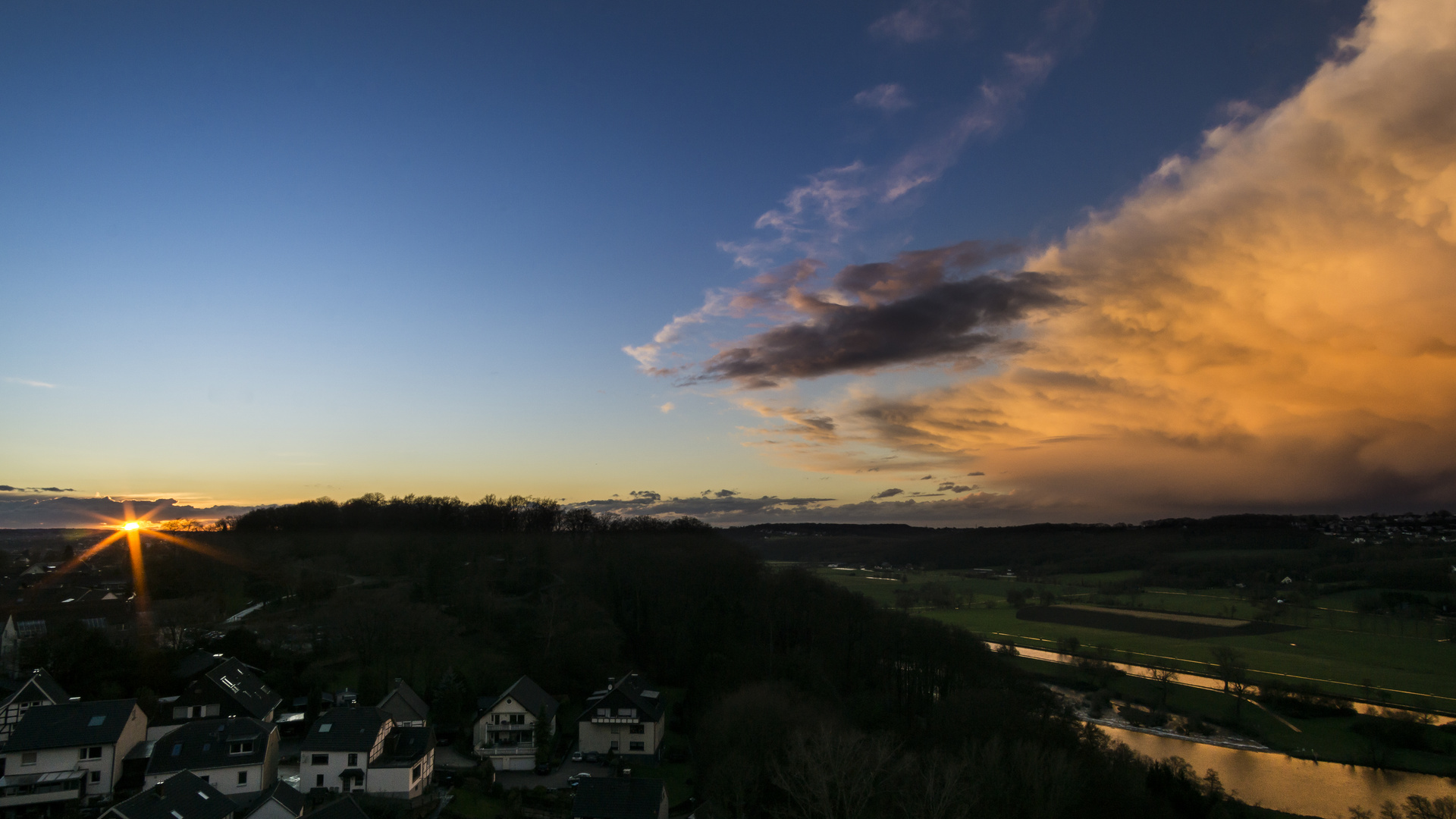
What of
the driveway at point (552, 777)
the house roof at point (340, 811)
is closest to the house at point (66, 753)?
the house roof at point (340, 811)

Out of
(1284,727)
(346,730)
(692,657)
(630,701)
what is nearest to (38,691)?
(346,730)

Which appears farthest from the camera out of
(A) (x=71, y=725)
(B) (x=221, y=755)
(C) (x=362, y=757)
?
(C) (x=362, y=757)

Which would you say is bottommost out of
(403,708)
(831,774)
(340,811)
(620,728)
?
(620,728)

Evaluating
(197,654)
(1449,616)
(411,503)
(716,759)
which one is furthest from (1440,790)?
(411,503)

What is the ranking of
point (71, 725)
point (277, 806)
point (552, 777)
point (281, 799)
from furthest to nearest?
1. point (552, 777)
2. point (71, 725)
3. point (281, 799)
4. point (277, 806)

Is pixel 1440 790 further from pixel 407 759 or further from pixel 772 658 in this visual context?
pixel 407 759

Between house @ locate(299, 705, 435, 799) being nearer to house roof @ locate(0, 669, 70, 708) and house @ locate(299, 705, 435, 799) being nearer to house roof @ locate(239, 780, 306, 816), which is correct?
house roof @ locate(239, 780, 306, 816)

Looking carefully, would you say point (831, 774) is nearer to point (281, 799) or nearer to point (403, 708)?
point (281, 799)

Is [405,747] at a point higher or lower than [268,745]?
lower
